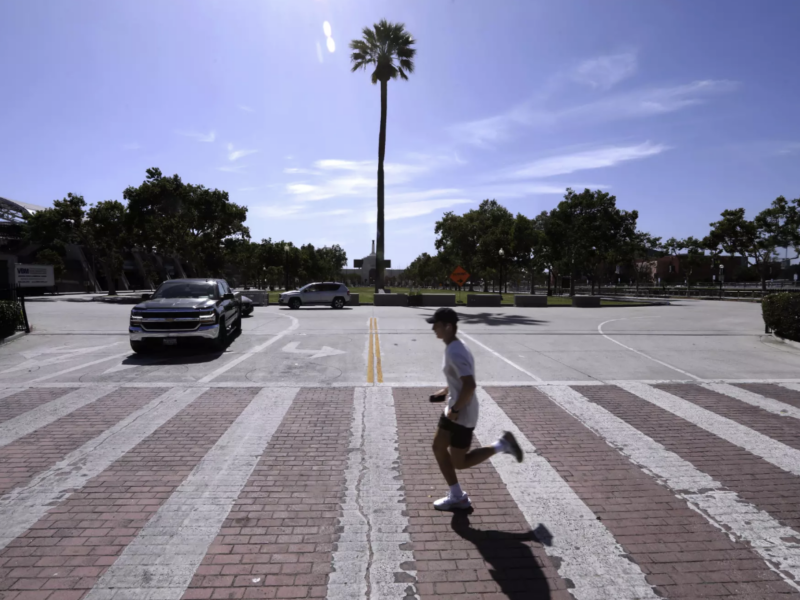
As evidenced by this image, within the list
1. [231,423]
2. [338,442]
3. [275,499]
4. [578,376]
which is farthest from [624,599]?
[578,376]

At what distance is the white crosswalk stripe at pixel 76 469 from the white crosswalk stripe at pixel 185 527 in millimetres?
910

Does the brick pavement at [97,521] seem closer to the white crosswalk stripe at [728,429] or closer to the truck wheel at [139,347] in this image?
the white crosswalk stripe at [728,429]

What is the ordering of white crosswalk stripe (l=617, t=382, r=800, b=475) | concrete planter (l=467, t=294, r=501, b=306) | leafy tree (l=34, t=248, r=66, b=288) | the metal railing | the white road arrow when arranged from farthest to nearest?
leafy tree (l=34, t=248, r=66, b=288), concrete planter (l=467, t=294, r=501, b=306), the metal railing, the white road arrow, white crosswalk stripe (l=617, t=382, r=800, b=475)

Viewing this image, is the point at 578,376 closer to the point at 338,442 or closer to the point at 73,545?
the point at 338,442

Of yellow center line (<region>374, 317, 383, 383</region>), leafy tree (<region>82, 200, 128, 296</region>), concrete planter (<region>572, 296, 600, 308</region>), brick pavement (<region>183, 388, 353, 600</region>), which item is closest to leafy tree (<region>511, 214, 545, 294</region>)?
concrete planter (<region>572, 296, 600, 308</region>)

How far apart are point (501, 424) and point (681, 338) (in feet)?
41.8

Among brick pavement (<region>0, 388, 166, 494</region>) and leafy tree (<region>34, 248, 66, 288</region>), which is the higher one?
leafy tree (<region>34, 248, 66, 288</region>)

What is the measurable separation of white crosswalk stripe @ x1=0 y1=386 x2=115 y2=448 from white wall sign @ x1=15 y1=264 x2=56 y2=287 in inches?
1268

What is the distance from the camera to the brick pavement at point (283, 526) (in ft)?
10.6

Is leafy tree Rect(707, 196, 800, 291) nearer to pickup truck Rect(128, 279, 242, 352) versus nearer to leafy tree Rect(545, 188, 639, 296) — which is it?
leafy tree Rect(545, 188, 639, 296)

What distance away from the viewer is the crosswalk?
3297 millimetres

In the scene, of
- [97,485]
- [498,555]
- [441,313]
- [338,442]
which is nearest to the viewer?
[498,555]

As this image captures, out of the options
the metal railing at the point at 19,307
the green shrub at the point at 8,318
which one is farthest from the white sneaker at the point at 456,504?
the metal railing at the point at 19,307

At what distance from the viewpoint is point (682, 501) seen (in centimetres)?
446
